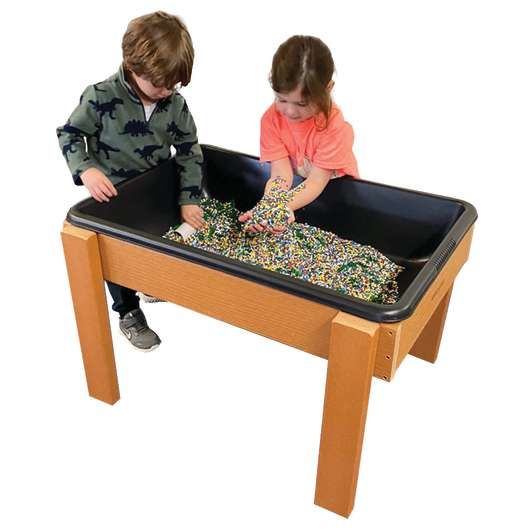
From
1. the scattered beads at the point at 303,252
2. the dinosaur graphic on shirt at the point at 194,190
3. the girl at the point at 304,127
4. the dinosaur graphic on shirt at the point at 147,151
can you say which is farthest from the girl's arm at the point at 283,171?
the dinosaur graphic on shirt at the point at 147,151

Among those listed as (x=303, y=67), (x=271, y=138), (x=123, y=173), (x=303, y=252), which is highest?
(x=303, y=67)

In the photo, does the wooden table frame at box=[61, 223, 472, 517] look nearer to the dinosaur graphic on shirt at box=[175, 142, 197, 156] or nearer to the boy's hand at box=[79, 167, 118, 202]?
the boy's hand at box=[79, 167, 118, 202]

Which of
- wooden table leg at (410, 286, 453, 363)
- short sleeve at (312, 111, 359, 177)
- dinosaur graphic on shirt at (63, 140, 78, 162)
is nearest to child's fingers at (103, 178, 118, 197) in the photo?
dinosaur graphic on shirt at (63, 140, 78, 162)

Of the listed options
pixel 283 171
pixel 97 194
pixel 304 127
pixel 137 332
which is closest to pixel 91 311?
pixel 97 194

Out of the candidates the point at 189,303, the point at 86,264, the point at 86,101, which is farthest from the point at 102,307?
the point at 86,101

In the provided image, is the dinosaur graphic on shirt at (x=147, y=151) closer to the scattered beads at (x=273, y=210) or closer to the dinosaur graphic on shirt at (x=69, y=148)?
the dinosaur graphic on shirt at (x=69, y=148)

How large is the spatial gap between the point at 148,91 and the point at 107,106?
0.49 feet

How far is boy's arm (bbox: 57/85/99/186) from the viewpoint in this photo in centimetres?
202

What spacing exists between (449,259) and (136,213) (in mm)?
1009

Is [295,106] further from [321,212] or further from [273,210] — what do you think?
[321,212]

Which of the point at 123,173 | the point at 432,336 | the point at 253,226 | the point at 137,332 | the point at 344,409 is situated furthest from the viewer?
the point at 137,332

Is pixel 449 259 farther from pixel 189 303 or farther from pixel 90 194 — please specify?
pixel 90 194

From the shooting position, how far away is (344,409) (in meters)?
1.62

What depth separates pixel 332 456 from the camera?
172 cm
